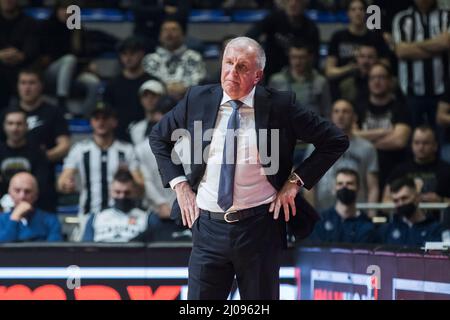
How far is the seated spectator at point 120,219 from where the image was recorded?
11.7m

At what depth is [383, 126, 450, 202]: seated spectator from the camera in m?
12.4

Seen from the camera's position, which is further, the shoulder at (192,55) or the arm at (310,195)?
the shoulder at (192,55)

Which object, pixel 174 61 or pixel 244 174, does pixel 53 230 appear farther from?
pixel 244 174

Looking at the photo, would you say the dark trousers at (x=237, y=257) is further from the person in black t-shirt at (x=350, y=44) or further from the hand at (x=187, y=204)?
the person in black t-shirt at (x=350, y=44)

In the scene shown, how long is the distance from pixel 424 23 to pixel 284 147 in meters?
7.49

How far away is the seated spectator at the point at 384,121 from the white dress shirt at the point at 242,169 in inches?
239

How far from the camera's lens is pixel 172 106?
43.3ft

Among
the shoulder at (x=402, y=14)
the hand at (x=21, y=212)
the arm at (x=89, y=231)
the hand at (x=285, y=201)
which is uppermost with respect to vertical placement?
the shoulder at (x=402, y=14)

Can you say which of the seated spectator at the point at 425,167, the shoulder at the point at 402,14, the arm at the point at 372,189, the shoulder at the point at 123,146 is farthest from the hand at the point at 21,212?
the shoulder at the point at 402,14

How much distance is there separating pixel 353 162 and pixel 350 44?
7.76ft

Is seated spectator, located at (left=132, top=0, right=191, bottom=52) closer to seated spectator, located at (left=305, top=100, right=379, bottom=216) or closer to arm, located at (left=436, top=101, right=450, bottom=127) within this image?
seated spectator, located at (left=305, top=100, right=379, bottom=216)

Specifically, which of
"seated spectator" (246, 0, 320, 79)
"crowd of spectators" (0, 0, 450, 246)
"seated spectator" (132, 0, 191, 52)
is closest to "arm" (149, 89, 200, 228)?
"crowd of spectators" (0, 0, 450, 246)

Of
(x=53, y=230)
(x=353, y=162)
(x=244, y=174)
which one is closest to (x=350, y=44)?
(x=353, y=162)
